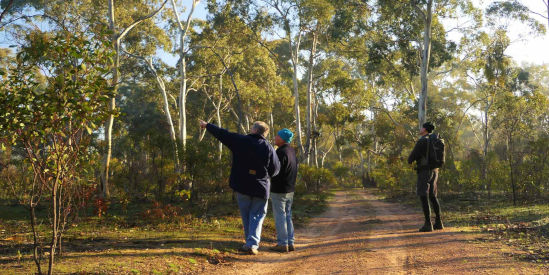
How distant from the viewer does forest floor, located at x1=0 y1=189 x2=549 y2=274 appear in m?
4.46

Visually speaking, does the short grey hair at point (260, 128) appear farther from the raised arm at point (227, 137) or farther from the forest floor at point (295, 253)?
the forest floor at point (295, 253)

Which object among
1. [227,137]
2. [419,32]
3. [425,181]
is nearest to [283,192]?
[227,137]

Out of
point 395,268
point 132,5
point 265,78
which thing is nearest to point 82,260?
point 395,268

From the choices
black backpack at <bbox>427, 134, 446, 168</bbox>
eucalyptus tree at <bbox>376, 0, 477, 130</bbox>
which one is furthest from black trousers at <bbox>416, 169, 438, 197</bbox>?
eucalyptus tree at <bbox>376, 0, 477, 130</bbox>

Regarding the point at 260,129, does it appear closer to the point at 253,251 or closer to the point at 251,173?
the point at 251,173

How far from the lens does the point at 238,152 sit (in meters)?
5.33

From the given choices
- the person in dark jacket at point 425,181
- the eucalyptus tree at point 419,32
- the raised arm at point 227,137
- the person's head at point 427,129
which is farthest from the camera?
the eucalyptus tree at point 419,32

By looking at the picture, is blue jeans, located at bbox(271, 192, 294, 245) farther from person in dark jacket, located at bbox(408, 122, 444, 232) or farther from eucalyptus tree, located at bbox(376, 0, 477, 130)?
eucalyptus tree, located at bbox(376, 0, 477, 130)

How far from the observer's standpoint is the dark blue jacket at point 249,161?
5.28 metres

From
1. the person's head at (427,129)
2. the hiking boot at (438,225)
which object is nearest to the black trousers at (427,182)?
the hiking boot at (438,225)

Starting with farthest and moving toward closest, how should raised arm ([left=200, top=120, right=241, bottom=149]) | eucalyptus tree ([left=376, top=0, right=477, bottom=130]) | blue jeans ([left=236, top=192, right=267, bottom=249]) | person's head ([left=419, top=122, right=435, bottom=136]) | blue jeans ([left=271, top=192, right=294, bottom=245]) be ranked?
eucalyptus tree ([left=376, top=0, right=477, bottom=130]) < person's head ([left=419, top=122, right=435, bottom=136]) < blue jeans ([left=271, top=192, right=294, bottom=245]) < blue jeans ([left=236, top=192, right=267, bottom=249]) < raised arm ([left=200, top=120, right=241, bottom=149])

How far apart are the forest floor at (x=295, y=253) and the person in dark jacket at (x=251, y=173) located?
49 cm

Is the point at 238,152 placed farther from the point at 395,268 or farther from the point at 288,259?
the point at 395,268

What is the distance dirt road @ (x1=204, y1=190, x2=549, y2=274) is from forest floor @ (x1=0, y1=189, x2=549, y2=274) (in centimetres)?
1
